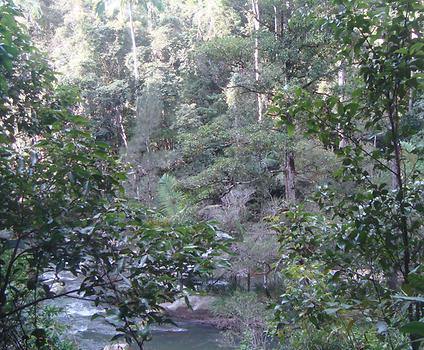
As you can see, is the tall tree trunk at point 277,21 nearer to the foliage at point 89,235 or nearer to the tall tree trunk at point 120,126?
the foliage at point 89,235

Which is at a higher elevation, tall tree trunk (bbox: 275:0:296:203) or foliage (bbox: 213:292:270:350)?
tall tree trunk (bbox: 275:0:296:203)

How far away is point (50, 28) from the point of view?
65.7ft

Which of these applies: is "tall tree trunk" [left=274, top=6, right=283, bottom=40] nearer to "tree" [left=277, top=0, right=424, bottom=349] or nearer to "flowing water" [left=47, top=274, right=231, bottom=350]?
"flowing water" [left=47, top=274, right=231, bottom=350]

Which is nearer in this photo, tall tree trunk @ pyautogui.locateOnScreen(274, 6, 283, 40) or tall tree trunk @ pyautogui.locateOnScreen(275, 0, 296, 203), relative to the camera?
tall tree trunk @ pyautogui.locateOnScreen(275, 0, 296, 203)

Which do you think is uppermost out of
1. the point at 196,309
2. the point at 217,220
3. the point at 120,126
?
the point at 217,220

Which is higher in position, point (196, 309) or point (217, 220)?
point (217, 220)

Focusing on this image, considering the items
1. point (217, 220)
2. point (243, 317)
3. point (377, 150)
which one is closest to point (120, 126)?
point (243, 317)

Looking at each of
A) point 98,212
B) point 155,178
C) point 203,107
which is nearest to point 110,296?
point 98,212

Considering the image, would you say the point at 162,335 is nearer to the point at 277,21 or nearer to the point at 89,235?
the point at 277,21

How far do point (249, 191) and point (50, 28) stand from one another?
15.5 metres

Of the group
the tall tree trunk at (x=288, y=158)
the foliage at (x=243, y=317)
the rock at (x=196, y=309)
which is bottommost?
the rock at (x=196, y=309)

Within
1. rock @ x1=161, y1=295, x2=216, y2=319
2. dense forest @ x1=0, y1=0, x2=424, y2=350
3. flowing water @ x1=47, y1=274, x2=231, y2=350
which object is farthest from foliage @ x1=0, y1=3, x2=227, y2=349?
rock @ x1=161, y1=295, x2=216, y2=319

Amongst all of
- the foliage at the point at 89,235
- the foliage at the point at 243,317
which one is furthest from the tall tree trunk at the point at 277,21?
the foliage at the point at 89,235

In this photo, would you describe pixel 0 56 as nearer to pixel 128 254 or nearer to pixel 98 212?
pixel 98 212
